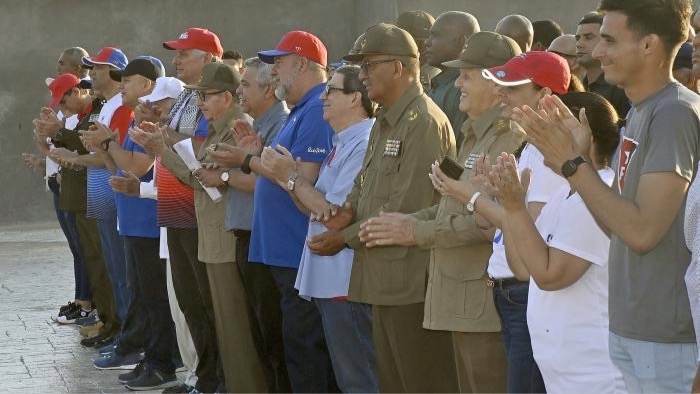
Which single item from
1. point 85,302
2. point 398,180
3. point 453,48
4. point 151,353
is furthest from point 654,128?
point 85,302

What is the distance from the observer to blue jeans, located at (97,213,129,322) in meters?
9.74

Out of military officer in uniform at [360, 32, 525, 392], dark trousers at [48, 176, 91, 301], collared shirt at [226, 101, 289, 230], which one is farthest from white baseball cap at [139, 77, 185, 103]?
military officer in uniform at [360, 32, 525, 392]

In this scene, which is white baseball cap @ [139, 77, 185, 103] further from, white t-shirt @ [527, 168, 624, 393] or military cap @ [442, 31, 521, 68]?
white t-shirt @ [527, 168, 624, 393]

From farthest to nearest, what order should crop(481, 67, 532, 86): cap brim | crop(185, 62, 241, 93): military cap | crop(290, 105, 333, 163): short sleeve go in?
crop(185, 62, 241, 93): military cap
crop(290, 105, 333, 163): short sleeve
crop(481, 67, 532, 86): cap brim

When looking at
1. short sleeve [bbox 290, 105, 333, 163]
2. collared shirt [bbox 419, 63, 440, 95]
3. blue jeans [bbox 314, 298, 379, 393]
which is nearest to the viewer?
blue jeans [bbox 314, 298, 379, 393]

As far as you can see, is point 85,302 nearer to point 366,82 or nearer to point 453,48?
point 453,48

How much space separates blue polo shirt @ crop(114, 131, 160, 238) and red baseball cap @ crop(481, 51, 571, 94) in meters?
4.06

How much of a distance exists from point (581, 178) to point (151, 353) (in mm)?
5377

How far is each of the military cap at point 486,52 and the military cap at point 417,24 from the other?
2.87m

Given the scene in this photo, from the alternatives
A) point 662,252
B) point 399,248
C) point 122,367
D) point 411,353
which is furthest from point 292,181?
point 122,367

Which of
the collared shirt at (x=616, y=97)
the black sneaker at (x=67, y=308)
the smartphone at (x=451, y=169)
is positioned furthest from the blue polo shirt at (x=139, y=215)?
the smartphone at (x=451, y=169)

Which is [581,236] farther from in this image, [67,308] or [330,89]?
[67,308]

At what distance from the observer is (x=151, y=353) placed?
28.6ft

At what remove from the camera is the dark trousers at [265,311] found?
736cm
